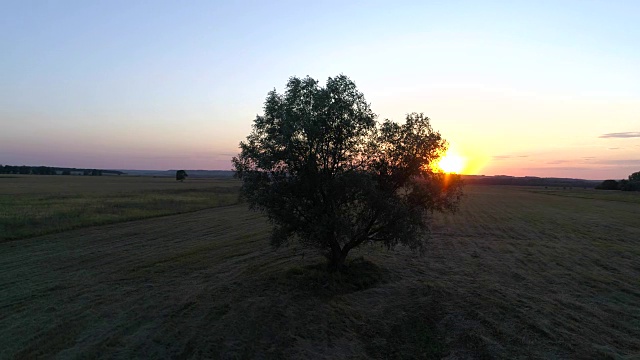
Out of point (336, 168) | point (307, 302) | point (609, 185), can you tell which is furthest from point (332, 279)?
point (609, 185)

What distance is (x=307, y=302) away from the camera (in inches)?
631

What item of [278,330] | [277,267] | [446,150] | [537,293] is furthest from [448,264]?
[278,330]

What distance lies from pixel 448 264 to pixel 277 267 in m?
9.70

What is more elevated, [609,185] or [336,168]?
[336,168]

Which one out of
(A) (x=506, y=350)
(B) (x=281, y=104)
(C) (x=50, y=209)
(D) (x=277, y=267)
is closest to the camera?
(A) (x=506, y=350)

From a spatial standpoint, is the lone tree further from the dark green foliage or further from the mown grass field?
the dark green foliage

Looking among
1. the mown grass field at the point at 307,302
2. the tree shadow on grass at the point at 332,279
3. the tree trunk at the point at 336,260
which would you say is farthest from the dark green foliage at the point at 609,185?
the tree trunk at the point at 336,260

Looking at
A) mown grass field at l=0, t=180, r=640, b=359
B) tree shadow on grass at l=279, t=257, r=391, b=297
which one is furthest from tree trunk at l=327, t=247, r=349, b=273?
mown grass field at l=0, t=180, r=640, b=359

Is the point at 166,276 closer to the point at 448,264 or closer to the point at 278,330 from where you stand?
the point at 278,330

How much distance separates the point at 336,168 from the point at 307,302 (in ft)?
18.2

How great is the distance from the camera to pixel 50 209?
41406 millimetres

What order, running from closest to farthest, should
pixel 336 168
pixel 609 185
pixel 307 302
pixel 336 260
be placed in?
pixel 307 302 → pixel 336 168 → pixel 336 260 → pixel 609 185

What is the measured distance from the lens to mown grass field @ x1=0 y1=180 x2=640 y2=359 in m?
12.9

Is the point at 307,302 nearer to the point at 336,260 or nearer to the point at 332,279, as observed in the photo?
the point at 332,279
